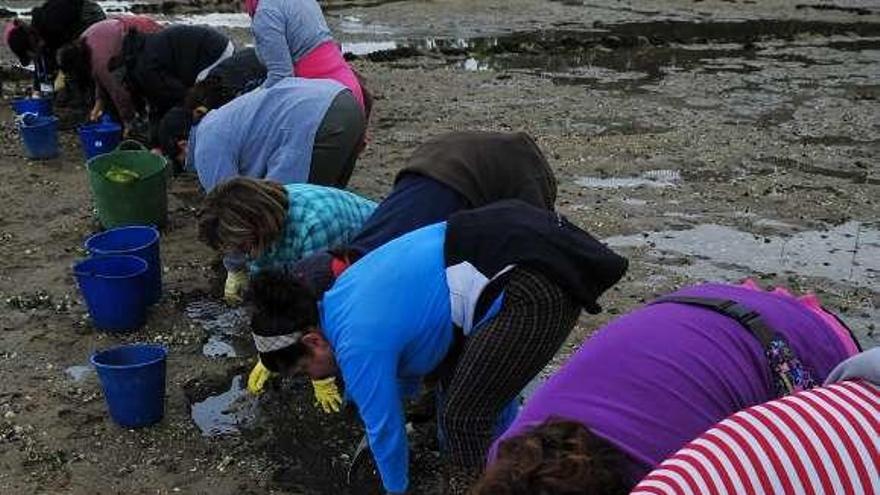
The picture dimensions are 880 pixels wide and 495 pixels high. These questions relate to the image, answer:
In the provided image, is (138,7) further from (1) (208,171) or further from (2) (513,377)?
(2) (513,377)

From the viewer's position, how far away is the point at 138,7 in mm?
16953

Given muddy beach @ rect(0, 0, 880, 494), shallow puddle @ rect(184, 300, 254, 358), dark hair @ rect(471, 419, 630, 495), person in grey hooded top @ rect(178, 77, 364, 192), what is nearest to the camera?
dark hair @ rect(471, 419, 630, 495)

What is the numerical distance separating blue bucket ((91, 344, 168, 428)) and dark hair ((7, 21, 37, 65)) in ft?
19.6

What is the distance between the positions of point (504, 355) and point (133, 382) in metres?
1.67

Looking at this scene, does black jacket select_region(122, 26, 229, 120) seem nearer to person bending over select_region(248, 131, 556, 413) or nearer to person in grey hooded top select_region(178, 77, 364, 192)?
person in grey hooded top select_region(178, 77, 364, 192)

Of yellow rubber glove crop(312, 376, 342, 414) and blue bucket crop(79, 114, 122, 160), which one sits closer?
yellow rubber glove crop(312, 376, 342, 414)

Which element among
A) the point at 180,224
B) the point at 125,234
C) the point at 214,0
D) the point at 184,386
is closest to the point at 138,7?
the point at 214,0

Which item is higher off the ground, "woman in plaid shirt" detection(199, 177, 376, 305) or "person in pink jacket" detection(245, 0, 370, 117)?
"person in pink jacket" detection(245, 0, 370, 117)

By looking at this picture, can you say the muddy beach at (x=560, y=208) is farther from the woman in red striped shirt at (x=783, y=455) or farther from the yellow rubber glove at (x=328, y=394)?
the woman in red striped shirt at (x=783, y=455)

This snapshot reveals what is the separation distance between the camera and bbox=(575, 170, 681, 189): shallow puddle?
6.66 m

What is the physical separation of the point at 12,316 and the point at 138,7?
1329cm

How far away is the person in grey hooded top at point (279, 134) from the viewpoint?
4.30 m

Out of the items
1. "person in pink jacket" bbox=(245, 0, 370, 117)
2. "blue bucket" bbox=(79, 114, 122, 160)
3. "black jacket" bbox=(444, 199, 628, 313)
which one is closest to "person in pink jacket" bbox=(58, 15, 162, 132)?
"blue bucket" bbox=(79, 114, 122, 160)

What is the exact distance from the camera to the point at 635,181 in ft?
22.2
